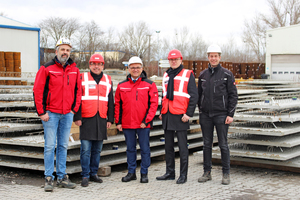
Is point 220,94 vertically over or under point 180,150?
over

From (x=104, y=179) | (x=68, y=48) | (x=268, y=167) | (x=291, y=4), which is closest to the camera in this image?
(x=68, y=48)

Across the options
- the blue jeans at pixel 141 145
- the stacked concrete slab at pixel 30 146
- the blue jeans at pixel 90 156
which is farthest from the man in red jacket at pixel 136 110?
the stacked concrete slab at pixel 30 146

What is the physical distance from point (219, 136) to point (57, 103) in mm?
2643

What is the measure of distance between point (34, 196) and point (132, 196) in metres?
1.39

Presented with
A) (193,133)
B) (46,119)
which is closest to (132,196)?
(46,119)

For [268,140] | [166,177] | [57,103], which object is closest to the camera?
[57,103]

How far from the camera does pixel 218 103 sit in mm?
5324

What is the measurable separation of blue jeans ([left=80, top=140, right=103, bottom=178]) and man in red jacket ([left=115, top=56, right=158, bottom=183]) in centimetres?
48

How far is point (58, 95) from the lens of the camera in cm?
492

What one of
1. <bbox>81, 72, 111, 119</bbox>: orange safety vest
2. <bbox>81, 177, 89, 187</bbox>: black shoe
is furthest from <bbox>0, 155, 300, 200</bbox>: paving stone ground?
<bbox>81, 72, 111, 119</bbox>: orange safety vest

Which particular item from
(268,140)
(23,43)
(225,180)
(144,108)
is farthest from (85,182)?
(23,43)

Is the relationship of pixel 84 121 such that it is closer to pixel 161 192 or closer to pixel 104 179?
pixel 104 179

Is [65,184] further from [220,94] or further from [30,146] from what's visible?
[220,94]

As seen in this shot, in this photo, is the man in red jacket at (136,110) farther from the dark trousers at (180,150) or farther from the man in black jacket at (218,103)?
the man in black jacket at (218,103)
